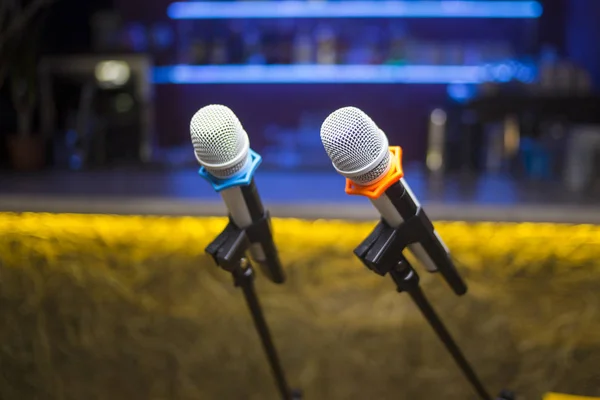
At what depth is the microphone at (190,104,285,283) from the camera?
959mm

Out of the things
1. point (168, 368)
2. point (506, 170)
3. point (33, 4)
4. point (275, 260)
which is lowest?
point (168, 368)

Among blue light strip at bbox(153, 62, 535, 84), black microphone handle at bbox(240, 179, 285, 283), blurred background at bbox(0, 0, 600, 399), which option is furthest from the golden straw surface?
blue light strip at bbox(153, 62, 535, 84)

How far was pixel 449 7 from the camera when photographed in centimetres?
358

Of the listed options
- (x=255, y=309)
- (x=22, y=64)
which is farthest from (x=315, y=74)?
(x=255, y=309)

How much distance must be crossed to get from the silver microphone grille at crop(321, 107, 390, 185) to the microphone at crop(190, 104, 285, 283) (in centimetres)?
15

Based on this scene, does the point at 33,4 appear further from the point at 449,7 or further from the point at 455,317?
the point at 449,7

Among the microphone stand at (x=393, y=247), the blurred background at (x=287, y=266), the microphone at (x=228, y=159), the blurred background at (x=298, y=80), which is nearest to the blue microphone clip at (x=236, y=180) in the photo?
the microphone at (x=228, y=159)

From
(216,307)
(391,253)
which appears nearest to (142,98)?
(216,307)

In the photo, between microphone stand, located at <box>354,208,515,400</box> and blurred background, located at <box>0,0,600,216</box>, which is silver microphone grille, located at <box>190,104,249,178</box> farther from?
blurred background, located at <box>0,0,600,216</box>

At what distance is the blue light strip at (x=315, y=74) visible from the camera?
11.7ft

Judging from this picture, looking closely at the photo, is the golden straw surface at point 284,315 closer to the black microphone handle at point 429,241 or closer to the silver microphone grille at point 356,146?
the black microphone handle at point 429,241

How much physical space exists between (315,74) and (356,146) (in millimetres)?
2832

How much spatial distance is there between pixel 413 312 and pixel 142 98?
5.82ft

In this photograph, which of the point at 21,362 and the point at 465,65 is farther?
the point at 465,65
